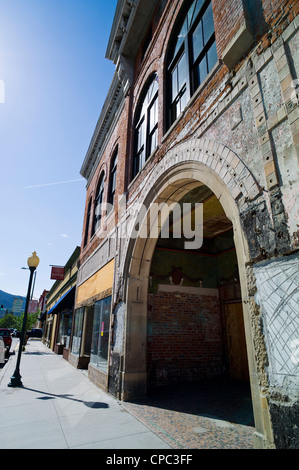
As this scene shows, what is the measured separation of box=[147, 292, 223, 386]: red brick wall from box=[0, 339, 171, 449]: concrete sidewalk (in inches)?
72.6

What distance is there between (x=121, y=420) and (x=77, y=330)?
848cm

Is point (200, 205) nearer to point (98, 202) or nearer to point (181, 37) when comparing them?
point (181, 37)

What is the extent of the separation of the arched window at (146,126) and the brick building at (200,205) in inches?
2.5

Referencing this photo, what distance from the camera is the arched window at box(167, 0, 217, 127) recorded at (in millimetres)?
5051

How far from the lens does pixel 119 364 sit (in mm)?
6238

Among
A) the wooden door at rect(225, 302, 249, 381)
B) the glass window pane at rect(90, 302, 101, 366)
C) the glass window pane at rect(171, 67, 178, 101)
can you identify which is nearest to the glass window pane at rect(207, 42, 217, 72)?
the glass window pane at rect(171, 67, 178, 101)

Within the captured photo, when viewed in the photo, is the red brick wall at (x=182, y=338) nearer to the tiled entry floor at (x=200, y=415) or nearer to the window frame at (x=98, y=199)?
the tiled entry floor at (x=200, y=415)

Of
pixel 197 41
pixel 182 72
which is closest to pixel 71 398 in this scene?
pixel 182 72

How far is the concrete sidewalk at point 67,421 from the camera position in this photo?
359 centimetres

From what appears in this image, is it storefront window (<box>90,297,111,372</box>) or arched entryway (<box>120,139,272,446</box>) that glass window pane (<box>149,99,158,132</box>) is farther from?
storefront window (<box>90,297,111,372</box>)

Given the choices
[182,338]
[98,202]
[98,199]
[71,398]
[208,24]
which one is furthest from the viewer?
[98,199]

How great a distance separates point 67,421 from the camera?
4.50m

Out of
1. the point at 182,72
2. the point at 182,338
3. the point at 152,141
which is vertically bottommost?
the point at 182,338
